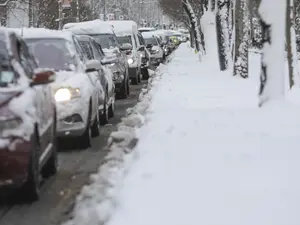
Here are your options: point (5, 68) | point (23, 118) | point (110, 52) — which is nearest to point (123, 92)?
point (110, 52)

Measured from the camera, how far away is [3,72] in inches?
318

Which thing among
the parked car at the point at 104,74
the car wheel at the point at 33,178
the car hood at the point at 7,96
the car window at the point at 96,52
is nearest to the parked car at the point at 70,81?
the parked car at the point at 104,74

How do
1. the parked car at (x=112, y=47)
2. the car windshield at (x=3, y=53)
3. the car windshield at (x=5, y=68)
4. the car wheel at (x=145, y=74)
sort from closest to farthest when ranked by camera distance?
the car windshield at (x=5, y=68)
the car windshield at (x=3, y=53)
the parked car at (x=112, y=47)
the car wheel at (x=145, y=74)

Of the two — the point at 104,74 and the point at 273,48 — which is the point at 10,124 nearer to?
the point at 273,48

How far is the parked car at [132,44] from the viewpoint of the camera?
2693 centimetres

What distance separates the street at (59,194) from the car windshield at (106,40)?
9823 millimetres

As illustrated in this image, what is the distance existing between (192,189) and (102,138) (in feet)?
18.5

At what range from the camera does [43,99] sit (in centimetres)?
870

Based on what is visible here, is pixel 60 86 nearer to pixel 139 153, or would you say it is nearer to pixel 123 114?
pixel 139 153

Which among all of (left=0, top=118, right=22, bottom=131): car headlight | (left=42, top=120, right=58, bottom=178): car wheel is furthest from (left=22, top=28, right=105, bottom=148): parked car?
(left=0, top=118, right=22, bottom=131): car headlight

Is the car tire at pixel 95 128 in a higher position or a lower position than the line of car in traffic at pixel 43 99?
lower

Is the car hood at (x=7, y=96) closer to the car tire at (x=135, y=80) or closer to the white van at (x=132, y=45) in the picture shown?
the white van at (x=132, y=45)

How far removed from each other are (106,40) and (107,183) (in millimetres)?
14118

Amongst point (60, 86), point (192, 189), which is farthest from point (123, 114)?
point (192, 189)
